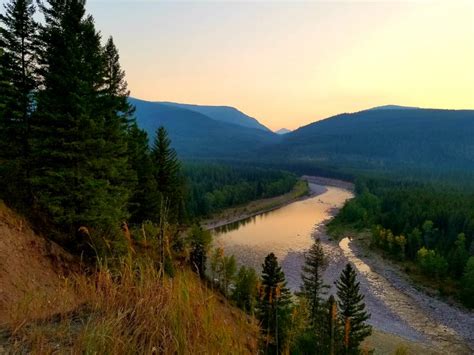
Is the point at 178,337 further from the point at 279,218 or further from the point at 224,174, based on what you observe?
the point at 224,174

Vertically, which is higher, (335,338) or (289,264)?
(335,338)

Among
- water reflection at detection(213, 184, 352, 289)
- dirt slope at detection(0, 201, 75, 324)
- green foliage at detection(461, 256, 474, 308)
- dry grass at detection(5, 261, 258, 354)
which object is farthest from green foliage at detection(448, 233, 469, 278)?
dry grass at detection(5, 261, 258, 354)

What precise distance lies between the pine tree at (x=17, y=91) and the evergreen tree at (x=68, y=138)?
90cm

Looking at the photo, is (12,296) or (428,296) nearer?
(12,296)

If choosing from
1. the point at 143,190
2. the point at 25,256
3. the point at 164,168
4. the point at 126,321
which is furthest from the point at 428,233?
the point at 126,321

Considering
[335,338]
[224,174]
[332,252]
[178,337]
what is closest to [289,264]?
[332,252]

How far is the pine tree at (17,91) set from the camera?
69.3 ft

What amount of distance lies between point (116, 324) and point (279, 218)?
100 meters

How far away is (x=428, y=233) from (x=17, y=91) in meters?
75.7

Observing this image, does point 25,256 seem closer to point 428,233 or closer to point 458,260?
point 458,260

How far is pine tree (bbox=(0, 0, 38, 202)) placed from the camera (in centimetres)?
2111

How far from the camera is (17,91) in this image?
2188 centimetres

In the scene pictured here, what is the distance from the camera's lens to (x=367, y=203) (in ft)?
363

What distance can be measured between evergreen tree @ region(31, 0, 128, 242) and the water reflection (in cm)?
2249
